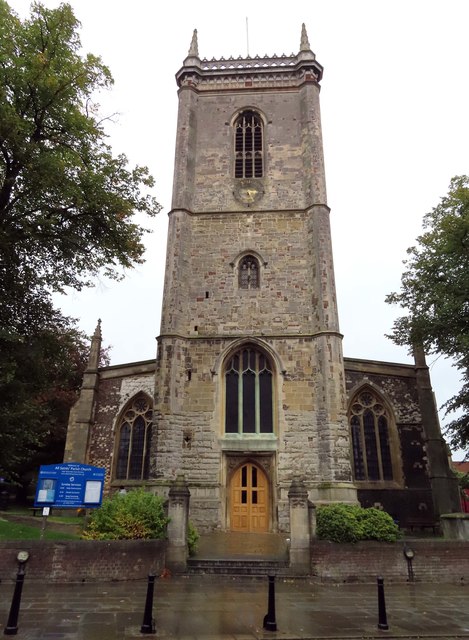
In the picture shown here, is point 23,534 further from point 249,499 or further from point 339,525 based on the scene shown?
point 339,525

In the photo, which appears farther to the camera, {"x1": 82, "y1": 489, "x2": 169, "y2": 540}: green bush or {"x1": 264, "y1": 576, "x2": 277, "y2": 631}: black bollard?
{"x1": 82, "y1": 489, "x2": 169, "y2": 540}: green bush

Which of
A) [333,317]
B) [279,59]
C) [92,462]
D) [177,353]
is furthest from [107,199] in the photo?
[279,59]

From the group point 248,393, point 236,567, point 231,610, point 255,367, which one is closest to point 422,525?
point 248,393

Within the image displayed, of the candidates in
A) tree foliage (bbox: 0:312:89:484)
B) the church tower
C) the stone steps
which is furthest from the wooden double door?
tree foliage (bbox: 0:312:89:484)

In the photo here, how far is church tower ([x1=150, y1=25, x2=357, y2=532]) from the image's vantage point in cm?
1692

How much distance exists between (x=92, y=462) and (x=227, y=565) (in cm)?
1172

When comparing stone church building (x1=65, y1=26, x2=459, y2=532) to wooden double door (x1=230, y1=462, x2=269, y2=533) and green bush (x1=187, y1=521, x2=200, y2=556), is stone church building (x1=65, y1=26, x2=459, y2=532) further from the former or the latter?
green bush (x1=187, y1=521, x2=200, y2=556)

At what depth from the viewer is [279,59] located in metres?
25.0

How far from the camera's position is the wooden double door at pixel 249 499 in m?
16.6

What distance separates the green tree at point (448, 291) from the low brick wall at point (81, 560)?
1230 cm

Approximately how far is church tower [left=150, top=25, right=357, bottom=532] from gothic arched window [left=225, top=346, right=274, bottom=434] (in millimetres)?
42

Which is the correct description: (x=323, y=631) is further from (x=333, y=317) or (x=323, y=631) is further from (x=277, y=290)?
(x=277, y=290)

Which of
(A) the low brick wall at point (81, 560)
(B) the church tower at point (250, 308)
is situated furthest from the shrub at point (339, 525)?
(B) the church tower at point (250, 308)

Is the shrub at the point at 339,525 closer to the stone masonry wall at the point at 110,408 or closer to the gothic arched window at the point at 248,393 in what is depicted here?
the gothic arched window at the point at 248,393
